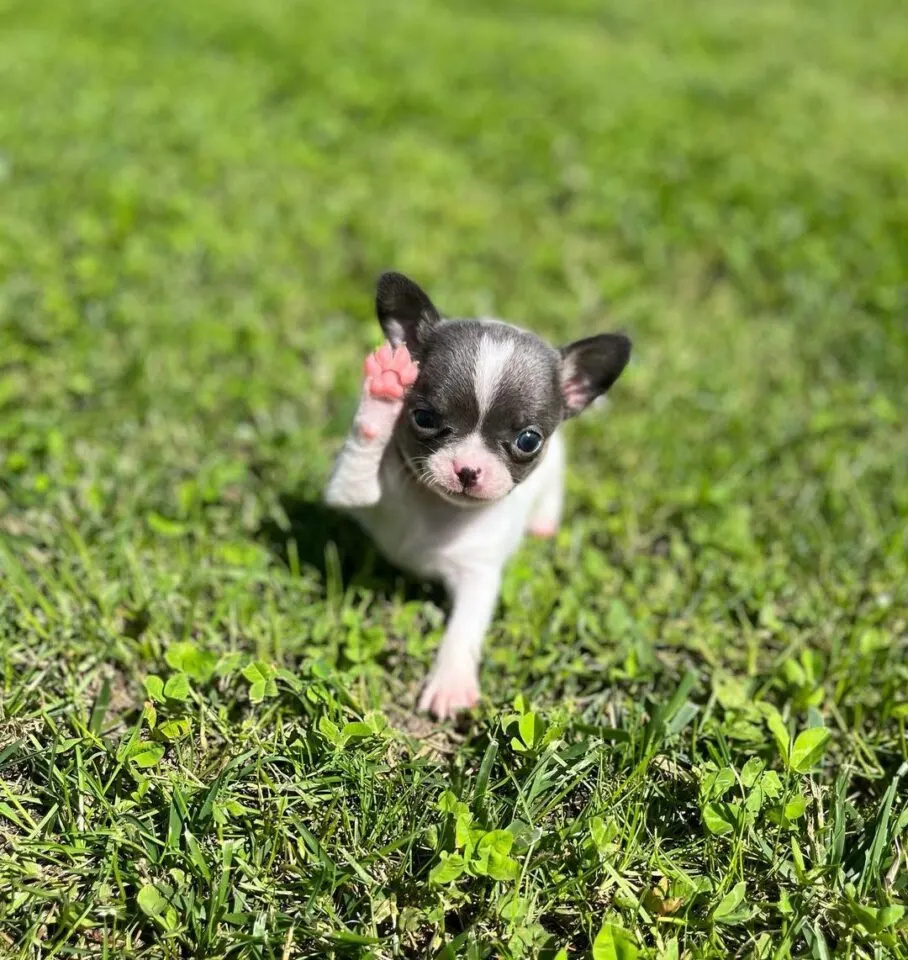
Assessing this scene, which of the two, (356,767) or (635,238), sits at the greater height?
(635,238)

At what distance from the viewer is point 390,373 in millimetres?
2934

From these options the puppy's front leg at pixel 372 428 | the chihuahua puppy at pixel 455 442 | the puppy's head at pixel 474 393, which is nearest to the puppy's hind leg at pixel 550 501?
the chihuahua puppy at pixel 455 442

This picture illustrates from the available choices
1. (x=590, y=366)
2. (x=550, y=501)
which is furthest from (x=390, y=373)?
(x=550, y=501)

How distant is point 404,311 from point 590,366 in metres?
0.65

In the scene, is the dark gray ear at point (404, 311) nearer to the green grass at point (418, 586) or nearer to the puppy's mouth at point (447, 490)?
the puppy's mouth at point (447, 490)

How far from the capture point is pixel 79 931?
239 centimetres

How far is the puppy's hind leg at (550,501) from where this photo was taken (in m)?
3.79

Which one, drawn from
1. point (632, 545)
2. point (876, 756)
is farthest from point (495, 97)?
point (876, 756)

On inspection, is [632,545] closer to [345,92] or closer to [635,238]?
[635,238]

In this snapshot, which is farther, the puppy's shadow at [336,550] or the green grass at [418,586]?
the puppy's shadow at [336,550]

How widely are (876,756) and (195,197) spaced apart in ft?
17.2

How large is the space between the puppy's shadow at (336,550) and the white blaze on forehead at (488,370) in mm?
1039

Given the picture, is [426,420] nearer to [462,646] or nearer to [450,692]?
[462,646]

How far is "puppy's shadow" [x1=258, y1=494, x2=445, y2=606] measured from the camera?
364cm
